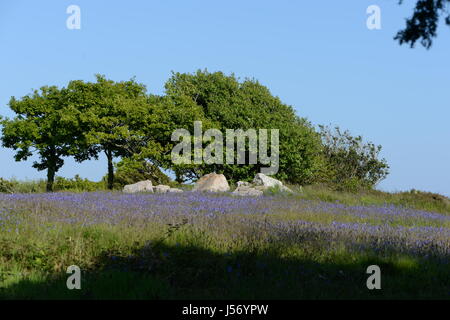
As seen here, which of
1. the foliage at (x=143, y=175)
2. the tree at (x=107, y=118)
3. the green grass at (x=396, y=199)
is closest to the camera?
the green grass at (x=396, y=199)

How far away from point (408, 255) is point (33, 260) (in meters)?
5.40

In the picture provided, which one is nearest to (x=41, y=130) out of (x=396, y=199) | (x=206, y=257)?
(x=396, y=199)

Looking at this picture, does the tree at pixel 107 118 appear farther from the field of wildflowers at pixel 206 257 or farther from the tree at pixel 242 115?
the field of wildflowers at pixel 206 257

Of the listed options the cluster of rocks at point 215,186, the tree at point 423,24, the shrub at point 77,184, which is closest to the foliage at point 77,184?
the shrub at point 77,184

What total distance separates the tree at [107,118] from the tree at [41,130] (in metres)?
1.01

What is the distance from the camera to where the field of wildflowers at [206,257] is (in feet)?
19.7

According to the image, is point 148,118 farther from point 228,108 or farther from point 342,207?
point 342,207

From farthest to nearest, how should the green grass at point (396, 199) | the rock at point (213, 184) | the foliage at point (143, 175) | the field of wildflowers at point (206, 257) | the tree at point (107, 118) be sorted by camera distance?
1. the foliage at point (143, 175)
2. the tree at point (107, 118)
3. the rock at point (213, 184)
4. the green grass at point (396, 199)
5. the field of wildflowers at point (206, 257)

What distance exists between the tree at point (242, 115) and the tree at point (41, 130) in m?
6.54

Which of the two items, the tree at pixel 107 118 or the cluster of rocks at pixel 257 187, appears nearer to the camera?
the cluster of rocks at pixel 257 187

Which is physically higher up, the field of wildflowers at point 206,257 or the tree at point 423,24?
the tree at point 423,24

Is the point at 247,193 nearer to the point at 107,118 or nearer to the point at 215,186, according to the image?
the point at 215,186

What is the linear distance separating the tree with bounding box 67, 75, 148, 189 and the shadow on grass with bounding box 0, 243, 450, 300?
20.8m
